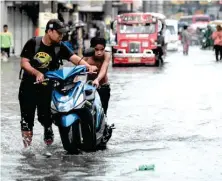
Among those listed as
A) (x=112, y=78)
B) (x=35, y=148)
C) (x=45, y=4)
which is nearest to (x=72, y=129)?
(x=35, y=148)

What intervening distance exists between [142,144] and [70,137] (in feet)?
4.87

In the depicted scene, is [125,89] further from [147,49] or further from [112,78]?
[147,49]

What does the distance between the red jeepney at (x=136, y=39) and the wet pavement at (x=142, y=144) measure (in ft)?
41.9

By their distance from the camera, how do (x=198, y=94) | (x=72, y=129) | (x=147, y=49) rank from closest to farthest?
(x=72, y=129) → (x=198, y=94) → (x=147, y=49)

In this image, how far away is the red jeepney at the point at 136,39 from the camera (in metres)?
33.3

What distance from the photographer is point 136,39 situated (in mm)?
34000

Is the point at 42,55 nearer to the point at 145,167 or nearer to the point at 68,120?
the point at 68,120

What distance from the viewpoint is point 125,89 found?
21094 mm

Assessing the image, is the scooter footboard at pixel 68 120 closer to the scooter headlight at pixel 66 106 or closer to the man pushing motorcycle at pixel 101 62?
the scooter headlight at pixel 66 106

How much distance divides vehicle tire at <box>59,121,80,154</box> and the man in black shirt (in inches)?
30.8

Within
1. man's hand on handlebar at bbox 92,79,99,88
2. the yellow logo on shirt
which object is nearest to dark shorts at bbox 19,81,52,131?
the yellow logo on shirt

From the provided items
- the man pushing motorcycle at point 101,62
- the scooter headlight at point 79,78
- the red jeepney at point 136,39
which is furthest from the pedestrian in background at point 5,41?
the scooter headlight at point 79,78

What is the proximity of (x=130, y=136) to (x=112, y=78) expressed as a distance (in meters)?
13.4

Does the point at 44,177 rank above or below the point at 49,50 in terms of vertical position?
below
